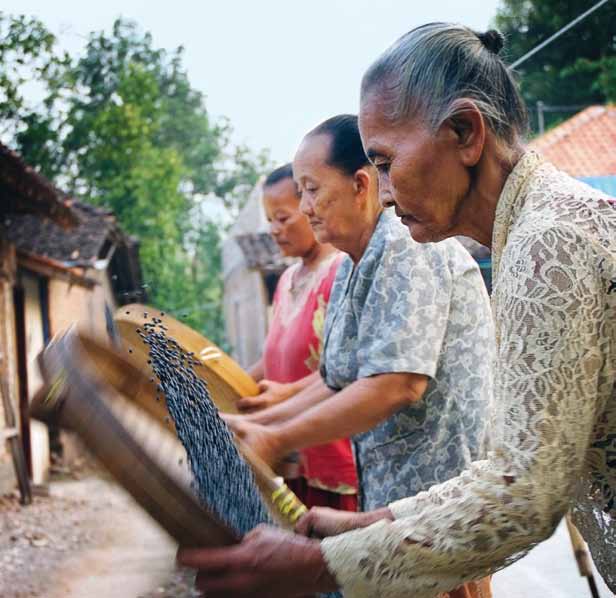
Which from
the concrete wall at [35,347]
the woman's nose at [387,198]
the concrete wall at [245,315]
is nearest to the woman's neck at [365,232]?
the woman's nose at [387,198]

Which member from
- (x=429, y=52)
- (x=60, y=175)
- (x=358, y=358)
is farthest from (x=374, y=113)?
(x=60, y=175)

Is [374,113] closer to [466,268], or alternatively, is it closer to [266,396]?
[466,268]

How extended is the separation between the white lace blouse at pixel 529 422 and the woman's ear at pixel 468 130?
7.5 inches

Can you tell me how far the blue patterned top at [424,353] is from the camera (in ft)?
7.73

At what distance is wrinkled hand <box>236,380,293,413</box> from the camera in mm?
3061

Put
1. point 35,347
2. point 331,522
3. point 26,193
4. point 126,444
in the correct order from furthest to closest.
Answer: point 35,347 → point 26,193 → point 331,522 → point 126,444

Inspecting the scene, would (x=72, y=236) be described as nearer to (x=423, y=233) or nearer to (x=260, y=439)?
(x=260, y=439)

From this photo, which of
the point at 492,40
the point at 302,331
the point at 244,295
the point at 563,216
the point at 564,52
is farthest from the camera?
the point at 244,295

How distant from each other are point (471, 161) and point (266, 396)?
1727mm

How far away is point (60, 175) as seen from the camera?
21.0 meters

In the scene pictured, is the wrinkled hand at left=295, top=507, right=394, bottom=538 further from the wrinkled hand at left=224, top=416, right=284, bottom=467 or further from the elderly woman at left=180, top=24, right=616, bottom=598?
the wrinkled hand at left=224, top=416, right=284, bottom=467

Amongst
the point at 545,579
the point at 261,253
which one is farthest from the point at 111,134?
the point at 545,579

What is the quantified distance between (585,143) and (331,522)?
16.1 metres

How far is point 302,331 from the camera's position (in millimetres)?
3393
